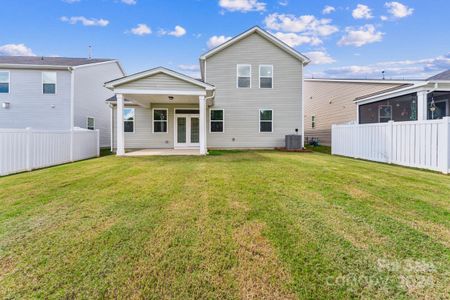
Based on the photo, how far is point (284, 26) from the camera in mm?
19984

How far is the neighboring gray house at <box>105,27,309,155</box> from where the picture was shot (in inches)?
586

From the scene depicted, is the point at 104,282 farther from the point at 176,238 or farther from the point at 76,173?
the point at 76,173

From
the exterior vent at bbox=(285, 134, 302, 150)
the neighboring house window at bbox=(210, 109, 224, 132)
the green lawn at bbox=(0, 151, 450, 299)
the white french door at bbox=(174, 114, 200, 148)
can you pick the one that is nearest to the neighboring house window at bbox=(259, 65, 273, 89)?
the neighboring house window at bbox=(210, 109, 224, 132)

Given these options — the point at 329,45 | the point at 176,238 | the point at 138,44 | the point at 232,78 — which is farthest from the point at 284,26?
the point at 176,238

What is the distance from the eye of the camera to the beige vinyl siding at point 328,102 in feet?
56.6

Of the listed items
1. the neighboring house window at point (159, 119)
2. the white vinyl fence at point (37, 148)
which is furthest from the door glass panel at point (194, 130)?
the white vinyl fence at point (37, 148)

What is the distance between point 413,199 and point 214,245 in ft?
Answer: 12.3

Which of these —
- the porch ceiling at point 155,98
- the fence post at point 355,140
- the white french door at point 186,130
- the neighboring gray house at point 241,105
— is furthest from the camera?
the white french door at point 186,130

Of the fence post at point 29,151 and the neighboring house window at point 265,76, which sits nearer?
the fence post at point 29,151

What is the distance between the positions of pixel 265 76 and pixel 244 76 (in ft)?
4.38

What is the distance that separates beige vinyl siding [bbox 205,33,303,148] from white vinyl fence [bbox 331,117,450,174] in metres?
4.41

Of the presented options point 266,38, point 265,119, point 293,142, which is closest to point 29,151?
point 265,119

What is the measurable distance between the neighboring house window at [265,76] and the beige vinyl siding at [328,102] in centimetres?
652

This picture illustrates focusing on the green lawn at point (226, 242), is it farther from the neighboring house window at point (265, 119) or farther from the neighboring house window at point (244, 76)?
the neighboring house window at point (244, 76)
